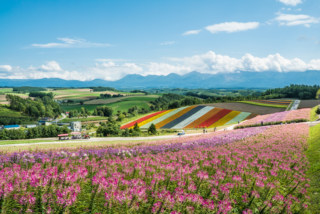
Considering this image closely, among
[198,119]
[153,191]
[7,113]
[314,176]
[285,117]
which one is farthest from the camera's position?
[7,113]

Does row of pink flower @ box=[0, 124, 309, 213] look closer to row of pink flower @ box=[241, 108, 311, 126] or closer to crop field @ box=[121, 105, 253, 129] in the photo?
row of pink flower @ box=[241, 108, 311, 126]

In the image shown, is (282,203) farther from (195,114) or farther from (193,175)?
(195,114)

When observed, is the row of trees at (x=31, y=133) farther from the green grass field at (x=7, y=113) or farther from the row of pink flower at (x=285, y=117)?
the green grass field at (x=7, y=113)

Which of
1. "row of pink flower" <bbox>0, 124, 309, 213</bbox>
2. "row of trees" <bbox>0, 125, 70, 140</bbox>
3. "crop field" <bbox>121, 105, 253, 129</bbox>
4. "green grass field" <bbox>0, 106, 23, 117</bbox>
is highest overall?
"row of pink flower" <bbox>0, 124, 309, 213</bbox>

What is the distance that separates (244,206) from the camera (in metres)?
8.00

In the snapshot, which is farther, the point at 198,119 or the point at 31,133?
the point at 198,119

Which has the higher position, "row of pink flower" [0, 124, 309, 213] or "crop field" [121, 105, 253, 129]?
"row of pink flower" [0, 124, 309, 213]

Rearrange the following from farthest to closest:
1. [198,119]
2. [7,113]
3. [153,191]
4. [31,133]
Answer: [7,113]
[198,119]
[31,133]
[153,191]

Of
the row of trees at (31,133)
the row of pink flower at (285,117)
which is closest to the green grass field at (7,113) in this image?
the row of trees at (31,133)

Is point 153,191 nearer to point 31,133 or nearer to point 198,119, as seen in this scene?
point 198,119

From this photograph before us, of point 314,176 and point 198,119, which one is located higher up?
point 314,176

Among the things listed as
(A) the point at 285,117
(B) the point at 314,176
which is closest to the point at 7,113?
(A) the point at 285,117

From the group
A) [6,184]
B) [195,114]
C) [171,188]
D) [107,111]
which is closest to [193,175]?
[171,188]


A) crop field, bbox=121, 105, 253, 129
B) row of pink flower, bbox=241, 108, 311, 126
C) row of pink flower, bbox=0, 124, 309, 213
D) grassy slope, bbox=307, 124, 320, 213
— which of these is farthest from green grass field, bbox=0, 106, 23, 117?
grassy slope, bbox=307, 124, 320, 213
